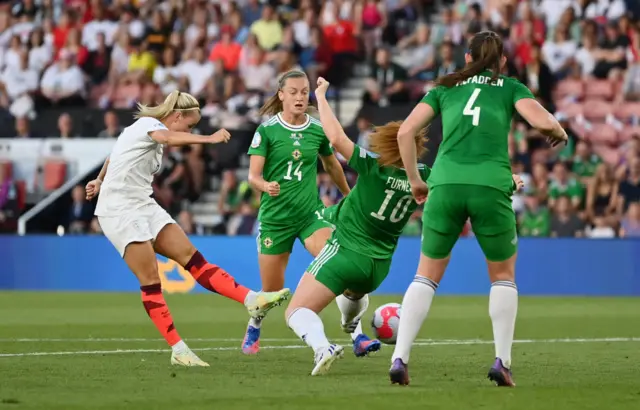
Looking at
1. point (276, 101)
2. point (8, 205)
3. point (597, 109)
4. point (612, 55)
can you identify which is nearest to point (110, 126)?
point (8, 205)

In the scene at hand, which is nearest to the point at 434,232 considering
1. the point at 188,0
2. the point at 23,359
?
the point at 23,359

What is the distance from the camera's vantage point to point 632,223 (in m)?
20.6

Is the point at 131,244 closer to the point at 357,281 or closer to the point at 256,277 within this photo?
the point at 357,281

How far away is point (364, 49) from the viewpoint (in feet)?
81.7

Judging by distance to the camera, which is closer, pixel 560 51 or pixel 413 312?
pixel 413 312

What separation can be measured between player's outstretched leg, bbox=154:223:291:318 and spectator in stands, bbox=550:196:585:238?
11.1 m

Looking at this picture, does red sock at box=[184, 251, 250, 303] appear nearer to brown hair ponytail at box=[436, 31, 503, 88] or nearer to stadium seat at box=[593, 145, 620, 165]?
brown hair ponytail at box=[436, 31, 503, 88]

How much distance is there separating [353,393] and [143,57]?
59.6 ft

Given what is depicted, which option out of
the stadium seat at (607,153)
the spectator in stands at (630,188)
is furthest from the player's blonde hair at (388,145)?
the stadium seat at (607,153)

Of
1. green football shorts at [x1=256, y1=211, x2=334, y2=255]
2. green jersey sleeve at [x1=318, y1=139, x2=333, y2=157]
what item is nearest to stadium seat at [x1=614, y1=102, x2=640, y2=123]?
green jersey sleeve at [x1=318, y1=139, x2=333, y2=157]

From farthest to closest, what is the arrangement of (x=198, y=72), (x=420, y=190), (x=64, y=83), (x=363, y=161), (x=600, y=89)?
(x=64, y=83) < (x=198, y=72) < (x=600, y=89) < (x=363, y=161) < (x=420, y=190)

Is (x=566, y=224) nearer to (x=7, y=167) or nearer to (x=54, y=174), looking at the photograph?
(x=54, y=174)

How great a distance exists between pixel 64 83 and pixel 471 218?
17987mm

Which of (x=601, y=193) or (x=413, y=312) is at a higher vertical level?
(x=413, y=312)
